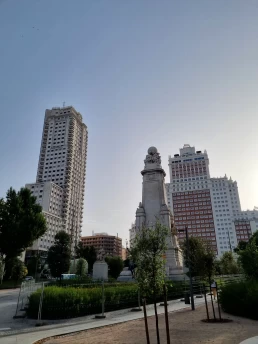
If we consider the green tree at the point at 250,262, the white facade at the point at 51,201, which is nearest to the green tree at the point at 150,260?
the green tree at the point at 250,262

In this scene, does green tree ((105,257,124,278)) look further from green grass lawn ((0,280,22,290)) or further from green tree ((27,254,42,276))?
green grass lawn ((0,280,22,290))

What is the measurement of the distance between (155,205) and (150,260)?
28.4 meters

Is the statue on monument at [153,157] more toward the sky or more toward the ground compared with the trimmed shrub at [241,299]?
more toward the sky

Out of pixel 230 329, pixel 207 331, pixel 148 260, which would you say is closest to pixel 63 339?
pixel 148 260

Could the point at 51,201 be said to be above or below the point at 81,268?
above

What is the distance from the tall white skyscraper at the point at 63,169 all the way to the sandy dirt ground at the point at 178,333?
3299 inches

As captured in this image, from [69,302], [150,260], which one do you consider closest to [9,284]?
[69,302]

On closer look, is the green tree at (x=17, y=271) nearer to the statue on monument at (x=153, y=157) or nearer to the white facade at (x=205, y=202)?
the statue on monument at (x=153, y=157)

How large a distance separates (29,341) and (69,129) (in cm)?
11131

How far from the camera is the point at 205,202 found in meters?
116

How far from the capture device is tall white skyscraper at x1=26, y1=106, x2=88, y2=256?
96.2 m

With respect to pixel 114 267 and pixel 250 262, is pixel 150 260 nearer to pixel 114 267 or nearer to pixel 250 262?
pixel 250 262

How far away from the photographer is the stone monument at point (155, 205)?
3344 cm

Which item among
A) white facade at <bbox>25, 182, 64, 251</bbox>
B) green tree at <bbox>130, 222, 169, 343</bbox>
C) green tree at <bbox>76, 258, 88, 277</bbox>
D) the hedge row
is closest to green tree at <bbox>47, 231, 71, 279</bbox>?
green tree at <bbox>76, 258, 88, 277</bbox>
